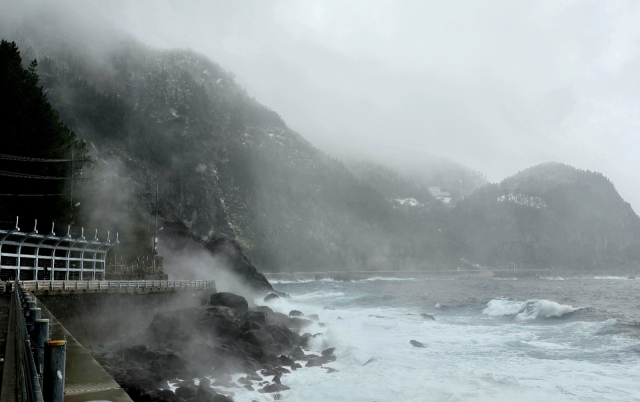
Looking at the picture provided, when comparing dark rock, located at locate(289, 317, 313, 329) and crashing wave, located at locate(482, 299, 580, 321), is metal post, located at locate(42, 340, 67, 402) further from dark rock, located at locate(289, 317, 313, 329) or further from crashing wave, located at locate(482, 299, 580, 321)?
crashing wave, located at locate(482, 299, 580, 321)

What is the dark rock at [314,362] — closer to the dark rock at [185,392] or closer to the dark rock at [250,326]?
the dark rock at [250,326]

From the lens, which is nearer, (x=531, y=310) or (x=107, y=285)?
(x=107, y=285)

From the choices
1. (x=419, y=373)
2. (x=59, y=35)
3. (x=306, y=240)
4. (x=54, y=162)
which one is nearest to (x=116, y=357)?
(x=419, y=373)

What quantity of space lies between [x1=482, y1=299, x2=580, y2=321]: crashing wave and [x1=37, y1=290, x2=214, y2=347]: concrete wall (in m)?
41.3

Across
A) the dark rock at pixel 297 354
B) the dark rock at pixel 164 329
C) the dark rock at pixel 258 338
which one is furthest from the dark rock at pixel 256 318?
the dark rock at pixel 164 329

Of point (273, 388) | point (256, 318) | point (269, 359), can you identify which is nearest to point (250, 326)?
point (256, 318)

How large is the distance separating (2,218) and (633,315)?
227 feet

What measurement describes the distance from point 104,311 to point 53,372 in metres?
34.1

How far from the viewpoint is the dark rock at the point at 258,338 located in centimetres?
3375

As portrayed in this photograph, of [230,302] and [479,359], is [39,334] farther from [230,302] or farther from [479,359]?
[230,302]

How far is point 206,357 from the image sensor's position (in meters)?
29.0

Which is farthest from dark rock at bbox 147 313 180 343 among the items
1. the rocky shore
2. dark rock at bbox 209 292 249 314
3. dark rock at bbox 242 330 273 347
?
dark rock at bbox 209 292 249 314

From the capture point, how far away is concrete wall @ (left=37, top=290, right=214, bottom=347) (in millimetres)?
30469

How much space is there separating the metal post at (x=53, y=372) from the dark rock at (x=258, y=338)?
30808mm
